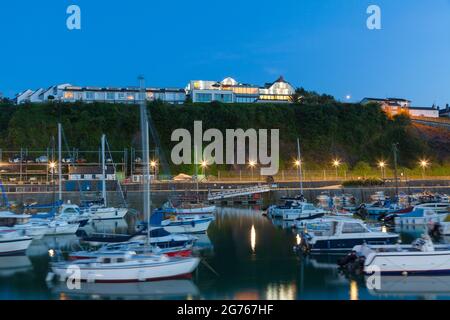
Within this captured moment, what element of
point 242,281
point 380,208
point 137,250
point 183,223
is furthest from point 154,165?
point 242,281

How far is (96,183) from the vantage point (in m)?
57.0

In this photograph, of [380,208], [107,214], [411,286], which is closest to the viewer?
[411,286]

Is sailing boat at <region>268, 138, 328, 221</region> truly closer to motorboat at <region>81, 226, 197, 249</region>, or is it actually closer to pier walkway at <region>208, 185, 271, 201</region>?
pier walkway at <region>208, 185, 271, 201</region>

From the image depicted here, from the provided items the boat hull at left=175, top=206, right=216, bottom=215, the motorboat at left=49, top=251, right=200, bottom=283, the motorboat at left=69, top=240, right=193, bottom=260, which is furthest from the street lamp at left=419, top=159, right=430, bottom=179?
the motorboat at left=49, top=251, right=200, bottom=283

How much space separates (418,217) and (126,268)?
2540cm

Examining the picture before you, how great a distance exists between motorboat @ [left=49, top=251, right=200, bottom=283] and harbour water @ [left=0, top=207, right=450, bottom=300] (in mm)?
302

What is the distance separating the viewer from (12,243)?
24609 mm

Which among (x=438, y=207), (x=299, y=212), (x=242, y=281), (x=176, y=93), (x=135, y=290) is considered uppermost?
(x=176, y=93)

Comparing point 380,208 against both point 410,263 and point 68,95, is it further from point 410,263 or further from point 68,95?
point 68,95

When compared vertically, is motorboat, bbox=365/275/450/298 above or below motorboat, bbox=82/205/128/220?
below

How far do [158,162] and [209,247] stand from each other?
138 feet

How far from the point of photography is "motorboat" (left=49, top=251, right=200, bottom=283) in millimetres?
17766
